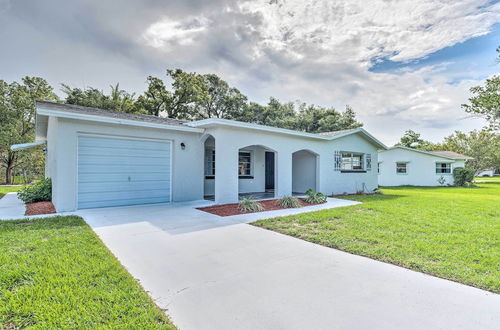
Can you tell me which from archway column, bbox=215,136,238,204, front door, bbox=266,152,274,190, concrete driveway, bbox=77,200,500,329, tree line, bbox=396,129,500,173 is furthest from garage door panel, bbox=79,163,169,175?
tree line, bbox=396,129,500,173

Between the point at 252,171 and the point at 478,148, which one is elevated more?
the point at 478,148

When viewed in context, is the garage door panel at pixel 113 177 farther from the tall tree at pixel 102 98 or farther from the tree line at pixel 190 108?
the tall tree at pixel 102 98

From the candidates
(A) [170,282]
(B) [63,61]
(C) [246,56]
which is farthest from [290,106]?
(A) [170,282]

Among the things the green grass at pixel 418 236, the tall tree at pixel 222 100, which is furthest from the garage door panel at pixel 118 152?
the tall tree at pixel 222 100

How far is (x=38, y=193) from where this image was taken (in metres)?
9.18

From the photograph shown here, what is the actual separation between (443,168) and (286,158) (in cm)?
1929

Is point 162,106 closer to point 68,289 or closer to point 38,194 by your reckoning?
point 38,194

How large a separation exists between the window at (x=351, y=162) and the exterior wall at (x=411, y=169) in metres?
9.28

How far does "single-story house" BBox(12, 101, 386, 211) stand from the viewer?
7.29 metres

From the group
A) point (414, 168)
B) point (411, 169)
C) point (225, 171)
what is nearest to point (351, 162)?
point (225, 171)

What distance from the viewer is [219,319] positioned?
240cm

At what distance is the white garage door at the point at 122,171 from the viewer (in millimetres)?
7555

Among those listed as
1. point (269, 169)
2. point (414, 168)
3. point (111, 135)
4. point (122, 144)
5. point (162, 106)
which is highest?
point (162, 106)

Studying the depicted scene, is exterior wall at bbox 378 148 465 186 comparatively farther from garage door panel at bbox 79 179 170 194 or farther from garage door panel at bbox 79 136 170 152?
garage door panel at bbox 79 136 170 152
